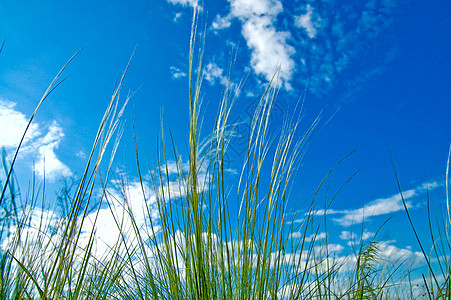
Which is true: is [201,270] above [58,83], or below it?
below

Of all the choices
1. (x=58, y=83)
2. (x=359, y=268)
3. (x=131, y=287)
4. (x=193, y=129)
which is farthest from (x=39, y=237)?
(x=359, y=268)

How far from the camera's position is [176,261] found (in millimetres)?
1336

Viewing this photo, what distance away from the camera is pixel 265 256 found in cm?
134

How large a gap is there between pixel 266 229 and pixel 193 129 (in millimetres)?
508

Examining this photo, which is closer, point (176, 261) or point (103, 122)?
point (103, 122)

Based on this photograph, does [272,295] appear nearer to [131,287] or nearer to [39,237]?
[131,287]

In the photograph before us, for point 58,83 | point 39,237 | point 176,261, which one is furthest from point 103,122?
point 39,237

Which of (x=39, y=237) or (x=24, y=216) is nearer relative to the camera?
(x=24, y=216)

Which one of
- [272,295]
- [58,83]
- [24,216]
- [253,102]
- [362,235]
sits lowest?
[272,295]

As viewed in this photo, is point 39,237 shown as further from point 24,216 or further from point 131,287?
point 131,287

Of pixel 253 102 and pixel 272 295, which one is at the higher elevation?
pixel 253 102

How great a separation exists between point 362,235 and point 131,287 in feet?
4.53

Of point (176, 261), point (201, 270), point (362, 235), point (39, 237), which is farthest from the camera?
point (362, 235)

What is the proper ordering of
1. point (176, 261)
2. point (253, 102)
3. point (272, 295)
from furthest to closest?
point (253, 102) < point (272, 295) < point (176, 261)
